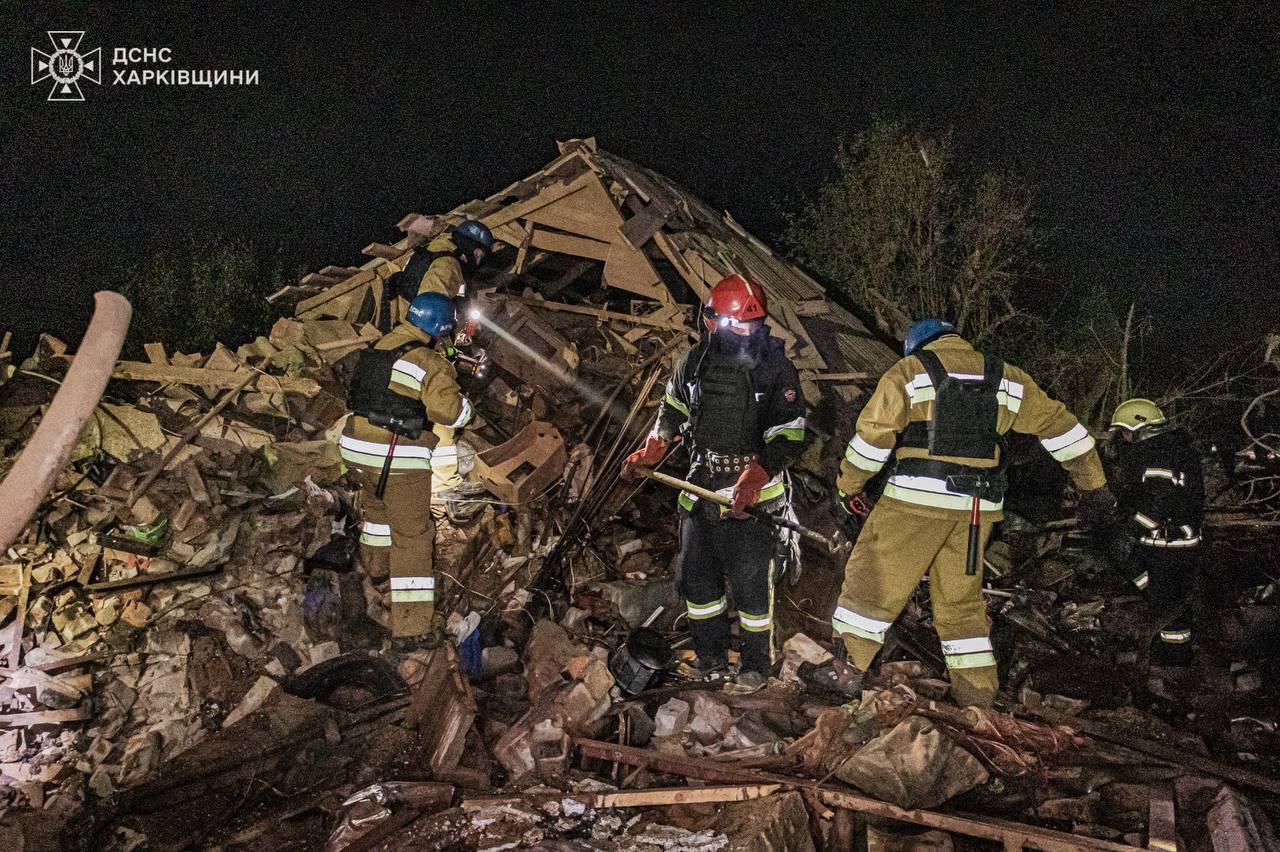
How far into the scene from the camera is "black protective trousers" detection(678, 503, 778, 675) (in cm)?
471

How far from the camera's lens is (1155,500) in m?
5.53

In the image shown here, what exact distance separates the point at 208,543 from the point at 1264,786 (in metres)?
6.90

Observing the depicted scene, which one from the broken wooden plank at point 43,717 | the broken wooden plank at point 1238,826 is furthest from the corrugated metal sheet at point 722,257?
the broken wooden plank at point 43,717

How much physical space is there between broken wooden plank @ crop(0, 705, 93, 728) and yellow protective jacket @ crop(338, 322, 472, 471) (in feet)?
7.21

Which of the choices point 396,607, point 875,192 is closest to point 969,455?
point 396,607

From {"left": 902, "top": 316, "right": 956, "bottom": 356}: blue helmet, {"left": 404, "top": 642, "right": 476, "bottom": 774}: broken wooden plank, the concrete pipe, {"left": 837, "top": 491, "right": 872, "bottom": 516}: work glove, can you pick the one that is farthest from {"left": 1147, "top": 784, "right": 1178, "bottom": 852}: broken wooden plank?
the concrete pipe

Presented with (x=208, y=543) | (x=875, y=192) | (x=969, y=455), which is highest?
(x=875, y=192)

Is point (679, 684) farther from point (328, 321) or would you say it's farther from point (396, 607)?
point (328, 321)

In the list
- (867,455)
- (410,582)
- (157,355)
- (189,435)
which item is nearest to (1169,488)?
(867,455)

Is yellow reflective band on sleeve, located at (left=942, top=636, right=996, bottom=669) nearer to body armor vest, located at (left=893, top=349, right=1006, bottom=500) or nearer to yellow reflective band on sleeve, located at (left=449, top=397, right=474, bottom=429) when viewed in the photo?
body armor vest, located at (left=893, top=349, right=1006, bottom=500)

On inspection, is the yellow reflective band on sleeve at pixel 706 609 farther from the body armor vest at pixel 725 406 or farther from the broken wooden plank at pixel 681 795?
the broken wooden plank at pixel 681 795

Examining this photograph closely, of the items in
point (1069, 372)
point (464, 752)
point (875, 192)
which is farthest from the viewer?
point (875, 192)

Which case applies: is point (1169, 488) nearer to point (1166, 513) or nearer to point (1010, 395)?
point (1166, 513)

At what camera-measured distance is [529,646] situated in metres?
5.43
